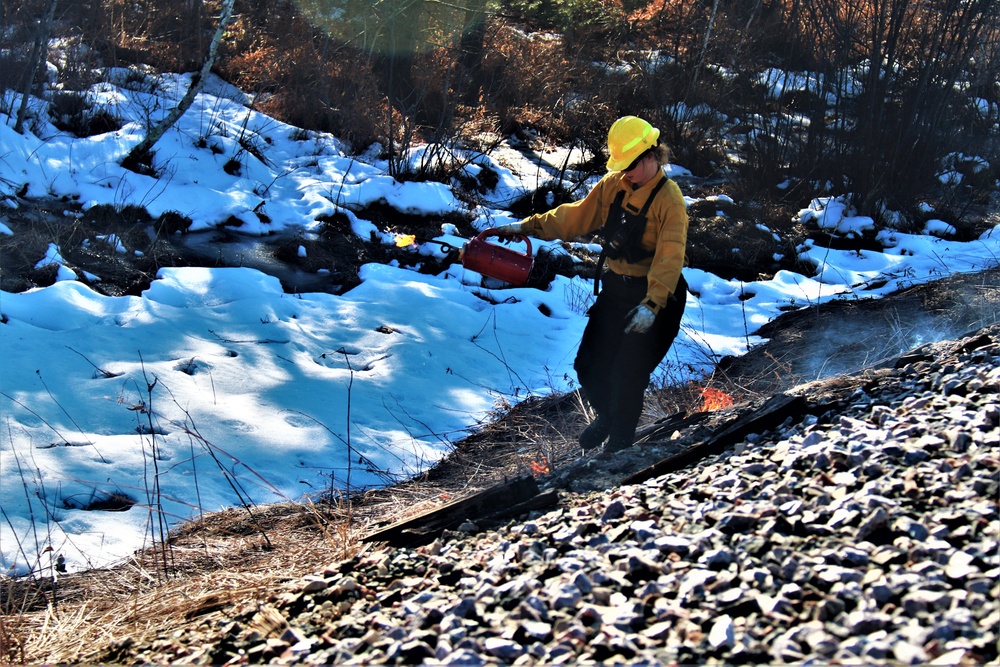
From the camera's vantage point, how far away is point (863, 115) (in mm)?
11281

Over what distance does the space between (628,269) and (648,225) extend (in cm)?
26

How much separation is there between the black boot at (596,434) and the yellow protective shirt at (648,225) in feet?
2.47

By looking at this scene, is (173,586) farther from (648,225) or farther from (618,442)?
(648,225)

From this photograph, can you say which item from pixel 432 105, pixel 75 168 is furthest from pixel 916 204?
pixel 75 168

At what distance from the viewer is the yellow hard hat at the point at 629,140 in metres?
3.89

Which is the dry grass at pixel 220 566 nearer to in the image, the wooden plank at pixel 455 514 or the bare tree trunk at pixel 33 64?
the wooden plank at pixel 455 514

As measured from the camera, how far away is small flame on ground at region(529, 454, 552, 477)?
174 inches

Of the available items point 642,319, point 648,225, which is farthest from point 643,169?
point 642,319

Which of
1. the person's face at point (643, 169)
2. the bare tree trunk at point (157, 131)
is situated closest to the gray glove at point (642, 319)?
the person's face at point (643, 169)

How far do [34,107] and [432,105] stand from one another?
196 inches

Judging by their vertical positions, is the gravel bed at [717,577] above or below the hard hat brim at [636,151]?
below

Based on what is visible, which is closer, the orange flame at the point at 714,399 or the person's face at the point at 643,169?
the person's face at the point at 643,169

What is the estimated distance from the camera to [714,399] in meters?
5.12

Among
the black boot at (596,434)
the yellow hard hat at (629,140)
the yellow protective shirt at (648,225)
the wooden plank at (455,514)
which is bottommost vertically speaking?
the wooden plank at (455,514)
